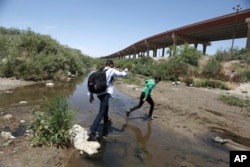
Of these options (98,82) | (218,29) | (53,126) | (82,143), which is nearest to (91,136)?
(82,143)

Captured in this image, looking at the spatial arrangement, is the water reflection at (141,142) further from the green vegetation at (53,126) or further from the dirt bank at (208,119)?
the green vegetation at (53,126)

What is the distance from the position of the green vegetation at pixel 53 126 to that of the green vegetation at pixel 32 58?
1636 cm

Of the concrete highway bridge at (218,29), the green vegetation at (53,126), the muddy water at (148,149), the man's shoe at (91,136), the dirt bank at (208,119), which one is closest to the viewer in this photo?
the muddy water at (148,149)

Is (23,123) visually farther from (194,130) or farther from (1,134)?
(194,130)

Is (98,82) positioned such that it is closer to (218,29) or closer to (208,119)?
(208,119)

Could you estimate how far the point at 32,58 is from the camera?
2291 centimetres

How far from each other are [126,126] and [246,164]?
4.40m

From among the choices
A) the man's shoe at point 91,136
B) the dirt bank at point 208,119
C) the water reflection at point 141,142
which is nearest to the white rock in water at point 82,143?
the man's shoe at point 91,136

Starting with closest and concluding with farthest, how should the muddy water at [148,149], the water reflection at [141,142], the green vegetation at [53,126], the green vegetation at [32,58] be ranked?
the muddy water at [148,149], the green vegetation at [53,126], the water reflection at [141,142], the green vegetation at [32,58]

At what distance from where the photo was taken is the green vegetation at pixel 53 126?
19.7 ft

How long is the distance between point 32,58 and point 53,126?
59.7ft

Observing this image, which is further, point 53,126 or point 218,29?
point 218,29

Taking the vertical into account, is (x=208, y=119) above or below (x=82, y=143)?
below

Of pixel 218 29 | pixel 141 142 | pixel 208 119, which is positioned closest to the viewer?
pixel 141 142
